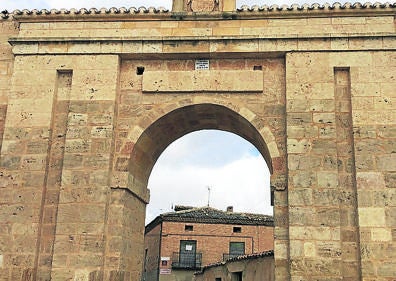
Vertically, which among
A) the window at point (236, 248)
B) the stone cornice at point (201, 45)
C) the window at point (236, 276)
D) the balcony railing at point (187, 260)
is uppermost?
the stone cornice at point (201, 45)

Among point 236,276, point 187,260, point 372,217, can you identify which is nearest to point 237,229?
point 187,260

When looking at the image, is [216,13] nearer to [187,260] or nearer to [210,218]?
[210,218]

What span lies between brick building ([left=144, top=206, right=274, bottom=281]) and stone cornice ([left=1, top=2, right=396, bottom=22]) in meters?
16.6

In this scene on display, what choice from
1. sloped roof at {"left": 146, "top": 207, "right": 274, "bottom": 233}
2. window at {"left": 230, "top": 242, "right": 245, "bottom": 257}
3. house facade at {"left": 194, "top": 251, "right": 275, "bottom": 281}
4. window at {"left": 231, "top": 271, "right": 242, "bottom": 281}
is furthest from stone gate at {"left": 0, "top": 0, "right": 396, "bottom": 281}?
window at {"left": 230, "top": 242, "right": 245, "bottom": 257}

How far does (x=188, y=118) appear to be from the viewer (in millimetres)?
8883

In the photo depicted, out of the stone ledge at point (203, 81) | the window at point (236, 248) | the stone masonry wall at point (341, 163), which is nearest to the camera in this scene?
the stone masonry wall at point (341, 163)

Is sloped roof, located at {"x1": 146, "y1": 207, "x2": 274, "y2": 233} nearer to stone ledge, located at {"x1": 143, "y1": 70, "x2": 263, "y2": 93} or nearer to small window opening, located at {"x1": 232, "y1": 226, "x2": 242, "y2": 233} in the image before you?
small window opening, located at {"x1": 232, "y1": 226, "x2": 242, "y2": 233}

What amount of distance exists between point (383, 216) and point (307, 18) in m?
3.45

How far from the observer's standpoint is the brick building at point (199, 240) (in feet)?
78.5

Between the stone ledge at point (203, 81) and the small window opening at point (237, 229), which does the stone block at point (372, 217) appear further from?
the small window opening at point (237, 229)

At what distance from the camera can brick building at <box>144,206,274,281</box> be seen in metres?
23.9

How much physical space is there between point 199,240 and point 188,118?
1628 centimetres

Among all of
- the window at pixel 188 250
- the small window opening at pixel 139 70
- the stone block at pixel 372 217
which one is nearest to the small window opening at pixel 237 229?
the window at pixel 188 250

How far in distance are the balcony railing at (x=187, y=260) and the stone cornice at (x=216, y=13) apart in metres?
17.1
